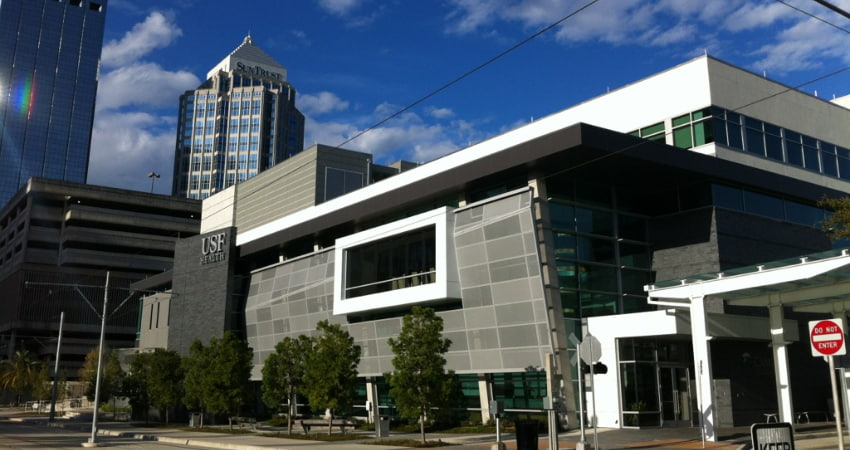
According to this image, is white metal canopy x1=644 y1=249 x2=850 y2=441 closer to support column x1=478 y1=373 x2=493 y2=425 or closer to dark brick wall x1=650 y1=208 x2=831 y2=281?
dark brick wall x1=650 y1=208 x2=831 y2=281

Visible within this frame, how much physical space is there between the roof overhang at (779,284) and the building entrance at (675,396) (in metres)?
4.00

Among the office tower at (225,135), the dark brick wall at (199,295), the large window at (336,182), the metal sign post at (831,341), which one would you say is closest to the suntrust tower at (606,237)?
the dark brick wall at (199,295)

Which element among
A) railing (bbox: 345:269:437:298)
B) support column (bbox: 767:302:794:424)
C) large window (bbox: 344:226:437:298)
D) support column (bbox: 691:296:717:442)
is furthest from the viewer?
large window (bbox: 344:226:437:298)

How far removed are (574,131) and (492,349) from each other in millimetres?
10550

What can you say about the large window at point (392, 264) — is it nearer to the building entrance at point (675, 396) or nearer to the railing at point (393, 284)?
the railing at point (393, 284)

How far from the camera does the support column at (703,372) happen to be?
81.4ft

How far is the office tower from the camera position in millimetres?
189250

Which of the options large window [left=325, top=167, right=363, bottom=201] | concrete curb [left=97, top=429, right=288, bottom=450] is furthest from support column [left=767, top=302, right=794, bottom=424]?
large window [left=325, top=167, right=363, bottom=201]

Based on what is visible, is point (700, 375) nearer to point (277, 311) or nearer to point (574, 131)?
point (574, 131)

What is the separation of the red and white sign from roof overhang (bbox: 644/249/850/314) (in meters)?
11.1

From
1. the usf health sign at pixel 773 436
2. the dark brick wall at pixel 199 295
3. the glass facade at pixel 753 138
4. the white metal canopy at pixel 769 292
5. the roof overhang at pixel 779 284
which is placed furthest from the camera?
the dark brick wall at pixel 199 295

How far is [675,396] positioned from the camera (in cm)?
3125

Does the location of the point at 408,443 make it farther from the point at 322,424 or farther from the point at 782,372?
the point at 782,372

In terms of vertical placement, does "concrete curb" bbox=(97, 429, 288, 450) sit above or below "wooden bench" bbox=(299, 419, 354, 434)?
below
